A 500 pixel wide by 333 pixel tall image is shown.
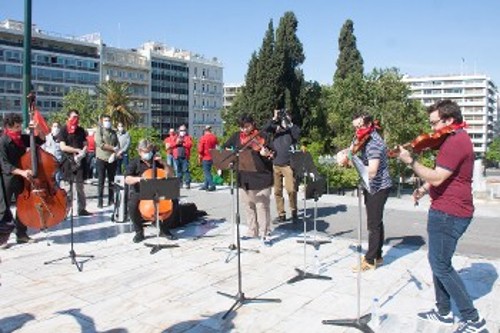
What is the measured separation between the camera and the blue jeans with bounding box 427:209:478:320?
4191mm

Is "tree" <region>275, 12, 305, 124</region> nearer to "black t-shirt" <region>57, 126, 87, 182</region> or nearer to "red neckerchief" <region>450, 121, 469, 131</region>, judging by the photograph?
"black t-shirt" <region>57, 126, 87, 182</region>

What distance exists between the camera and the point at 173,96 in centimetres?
11069

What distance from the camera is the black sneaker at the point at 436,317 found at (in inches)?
179

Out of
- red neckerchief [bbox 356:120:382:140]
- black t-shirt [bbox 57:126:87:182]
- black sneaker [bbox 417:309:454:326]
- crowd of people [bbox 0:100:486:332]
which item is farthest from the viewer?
black t-shirt [bbox 57:126:87:182]

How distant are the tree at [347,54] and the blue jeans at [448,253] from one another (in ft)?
149

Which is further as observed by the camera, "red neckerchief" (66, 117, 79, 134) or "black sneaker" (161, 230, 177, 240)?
"red neckerchief" (66, 117, 79, 134)

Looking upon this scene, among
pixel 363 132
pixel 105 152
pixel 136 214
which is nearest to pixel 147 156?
pixel 136 214

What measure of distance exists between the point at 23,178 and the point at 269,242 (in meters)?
3.73

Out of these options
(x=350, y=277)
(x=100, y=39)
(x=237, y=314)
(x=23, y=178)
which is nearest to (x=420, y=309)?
(x=350, y=277)

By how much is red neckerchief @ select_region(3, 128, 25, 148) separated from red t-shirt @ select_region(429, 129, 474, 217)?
5.72 metres

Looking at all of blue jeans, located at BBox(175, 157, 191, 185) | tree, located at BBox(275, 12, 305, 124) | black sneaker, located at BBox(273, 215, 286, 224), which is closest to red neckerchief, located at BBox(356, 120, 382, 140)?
black sneaker, located at BBox(273, 215, 286, 224)

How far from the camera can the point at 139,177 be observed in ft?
26.0

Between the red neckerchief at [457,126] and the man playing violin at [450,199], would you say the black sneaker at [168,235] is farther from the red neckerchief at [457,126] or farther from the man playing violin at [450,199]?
the red neckerchief at [457,126]

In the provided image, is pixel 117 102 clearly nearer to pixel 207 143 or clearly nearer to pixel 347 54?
pixel 347 54
